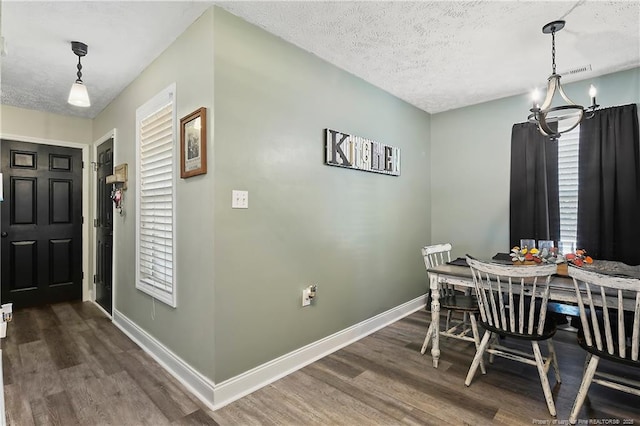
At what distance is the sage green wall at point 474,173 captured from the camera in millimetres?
3797

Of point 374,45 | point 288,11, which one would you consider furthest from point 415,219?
point 288,11

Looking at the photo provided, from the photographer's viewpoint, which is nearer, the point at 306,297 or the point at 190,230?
the point at 190,230

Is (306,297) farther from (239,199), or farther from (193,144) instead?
(193,144)

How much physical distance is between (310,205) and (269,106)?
2.71 ft

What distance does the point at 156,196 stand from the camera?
2.77 meters

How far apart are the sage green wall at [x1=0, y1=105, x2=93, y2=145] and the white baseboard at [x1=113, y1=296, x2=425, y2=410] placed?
2476 mm

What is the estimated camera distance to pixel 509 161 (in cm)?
376

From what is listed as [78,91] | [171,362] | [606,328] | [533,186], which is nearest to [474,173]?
[533,186]

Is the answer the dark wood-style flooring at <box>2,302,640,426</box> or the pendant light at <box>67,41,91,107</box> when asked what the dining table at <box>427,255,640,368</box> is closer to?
the dark wood-style flooring at <box>2,302,640,426</box>

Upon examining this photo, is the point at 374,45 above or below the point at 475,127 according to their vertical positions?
above

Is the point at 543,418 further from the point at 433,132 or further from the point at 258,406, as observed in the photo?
the point at 433,132

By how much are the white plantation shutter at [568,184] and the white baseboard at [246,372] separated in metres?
2.03

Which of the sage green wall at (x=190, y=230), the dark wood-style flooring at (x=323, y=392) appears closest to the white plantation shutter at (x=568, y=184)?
the dark wood-style flooring at (x=323, y=392)

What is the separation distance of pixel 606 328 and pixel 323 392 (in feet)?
5.48
